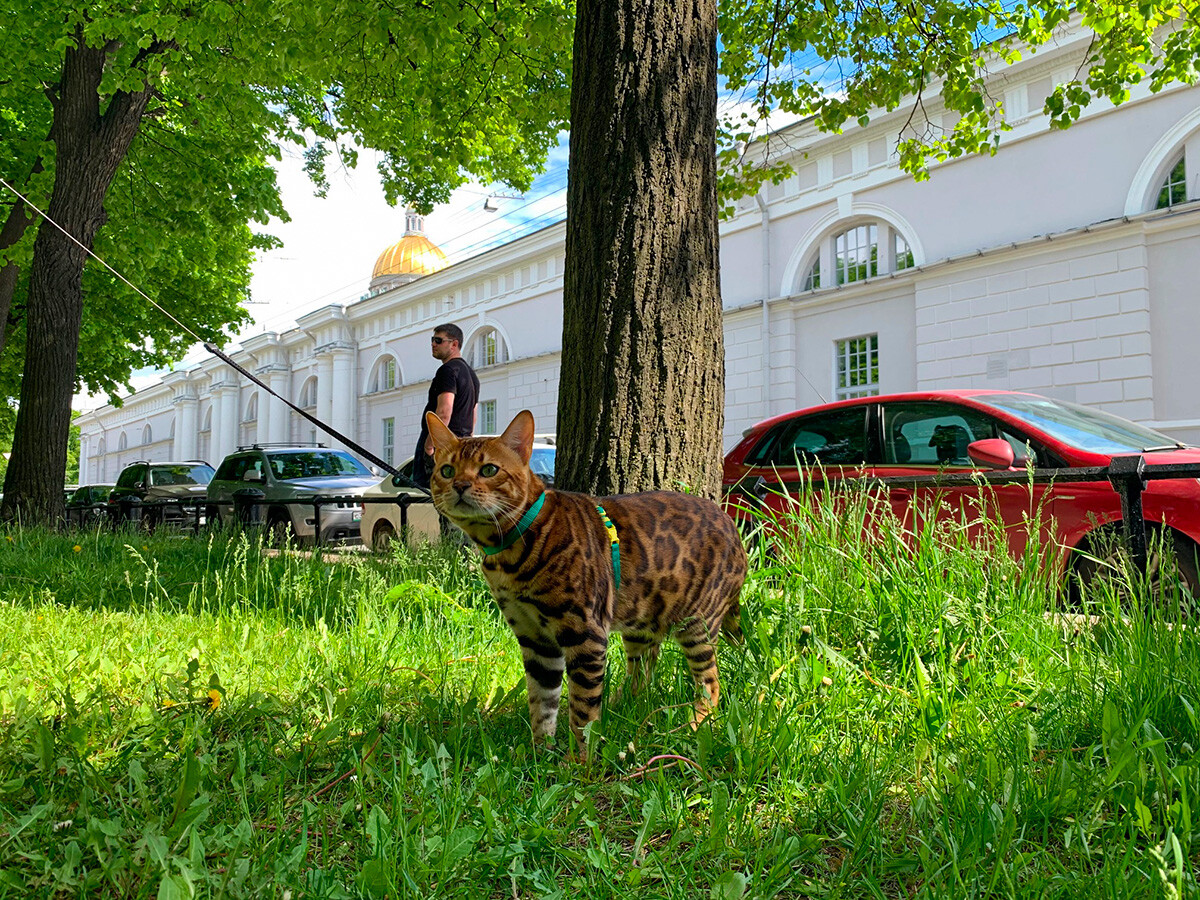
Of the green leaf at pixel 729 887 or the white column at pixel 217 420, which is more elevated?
the white column at pixel 217 420

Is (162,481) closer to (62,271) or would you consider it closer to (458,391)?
(62,271)

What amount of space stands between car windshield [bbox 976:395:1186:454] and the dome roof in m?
57.9

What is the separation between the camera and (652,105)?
460cm

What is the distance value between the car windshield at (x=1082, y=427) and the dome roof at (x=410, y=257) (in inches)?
2278

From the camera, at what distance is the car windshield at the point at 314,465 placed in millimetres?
14828

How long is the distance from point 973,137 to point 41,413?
12.1m

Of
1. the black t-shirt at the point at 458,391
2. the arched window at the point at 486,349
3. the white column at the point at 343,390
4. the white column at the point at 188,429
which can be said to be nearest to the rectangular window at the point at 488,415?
the arched window at the point at 486,349

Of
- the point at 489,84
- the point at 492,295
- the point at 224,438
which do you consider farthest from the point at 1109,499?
the point at 224,438

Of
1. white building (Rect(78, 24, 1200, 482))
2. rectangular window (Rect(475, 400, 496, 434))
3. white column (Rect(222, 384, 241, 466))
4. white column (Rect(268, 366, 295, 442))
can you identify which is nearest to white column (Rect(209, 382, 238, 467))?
white column (Rect(222, 384, 241, 466))

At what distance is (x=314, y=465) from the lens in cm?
1530

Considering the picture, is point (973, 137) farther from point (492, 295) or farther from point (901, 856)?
point (492, 295)

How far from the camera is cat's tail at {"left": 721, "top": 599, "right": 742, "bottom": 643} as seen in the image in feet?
10.8

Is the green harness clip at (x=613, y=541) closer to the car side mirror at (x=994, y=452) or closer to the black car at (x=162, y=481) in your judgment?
the car side mirror at (x=994, y=452)

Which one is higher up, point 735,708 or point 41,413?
point 41,413
